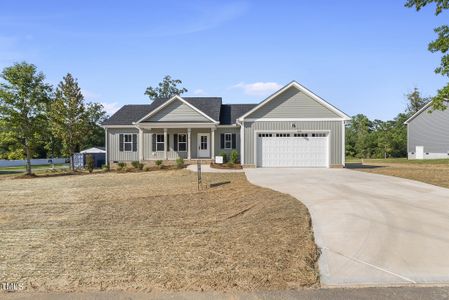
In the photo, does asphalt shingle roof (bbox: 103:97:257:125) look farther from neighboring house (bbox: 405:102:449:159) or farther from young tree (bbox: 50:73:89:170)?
neighboring house (bbox: 405:102:449:159)

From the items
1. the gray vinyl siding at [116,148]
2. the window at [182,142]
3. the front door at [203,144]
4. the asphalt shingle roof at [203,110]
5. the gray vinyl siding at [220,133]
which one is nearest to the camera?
the gray vinyl siding at [220,133]

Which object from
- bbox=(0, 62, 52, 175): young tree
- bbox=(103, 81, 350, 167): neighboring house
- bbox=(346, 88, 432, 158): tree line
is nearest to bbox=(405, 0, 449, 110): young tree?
bbox=(103, 81, 350, 167): neighboring house

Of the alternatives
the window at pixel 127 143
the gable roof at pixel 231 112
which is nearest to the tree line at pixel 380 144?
the gable roof at pixel 231 112

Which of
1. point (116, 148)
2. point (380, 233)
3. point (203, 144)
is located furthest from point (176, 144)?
point (380, 233)

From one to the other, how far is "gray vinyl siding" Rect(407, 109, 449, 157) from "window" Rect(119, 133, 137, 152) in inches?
1289

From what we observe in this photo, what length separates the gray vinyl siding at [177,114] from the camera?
87.0 ft

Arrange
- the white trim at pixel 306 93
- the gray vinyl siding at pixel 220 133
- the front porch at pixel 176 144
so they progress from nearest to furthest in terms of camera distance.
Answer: the white trim at pixel 306 93
the gray vinyl siding at pixel 220 133
the front porch at pixel 176 144

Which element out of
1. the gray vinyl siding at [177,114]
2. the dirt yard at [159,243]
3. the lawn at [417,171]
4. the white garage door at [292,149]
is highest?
the gray vinyl siding at [177,114]

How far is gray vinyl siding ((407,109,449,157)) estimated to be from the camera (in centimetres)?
3856

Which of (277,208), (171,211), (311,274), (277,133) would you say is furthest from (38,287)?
(277,133)

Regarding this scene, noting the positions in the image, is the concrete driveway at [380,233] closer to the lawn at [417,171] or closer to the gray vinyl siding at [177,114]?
the lawn at [417,171]

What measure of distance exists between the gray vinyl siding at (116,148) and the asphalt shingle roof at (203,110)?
0.58 meters

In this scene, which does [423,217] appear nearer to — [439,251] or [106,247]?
[439,251]

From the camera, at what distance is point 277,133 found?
2245 cm
